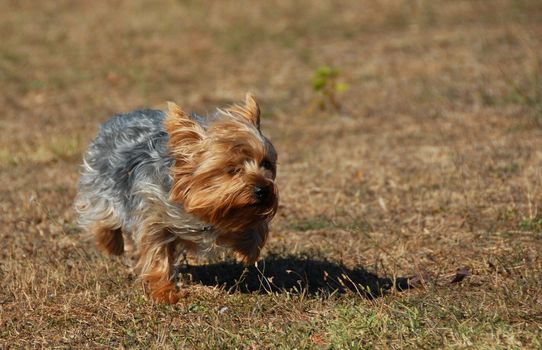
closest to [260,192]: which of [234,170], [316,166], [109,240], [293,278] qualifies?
[234,170]

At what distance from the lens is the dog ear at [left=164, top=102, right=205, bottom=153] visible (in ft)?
18.2

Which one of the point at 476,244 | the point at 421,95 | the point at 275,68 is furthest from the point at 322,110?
the point at 476,244

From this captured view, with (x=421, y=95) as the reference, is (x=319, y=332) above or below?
above

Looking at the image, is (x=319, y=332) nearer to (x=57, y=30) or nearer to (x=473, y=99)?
(x=473, y=99)

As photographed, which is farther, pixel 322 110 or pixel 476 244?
pixel 322 110

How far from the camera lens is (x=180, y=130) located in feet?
18.2

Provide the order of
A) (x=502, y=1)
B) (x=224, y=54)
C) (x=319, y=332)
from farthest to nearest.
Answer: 1. (x=502, y=1)
2. (x=224, y=54)
3. (x=319, y=332)

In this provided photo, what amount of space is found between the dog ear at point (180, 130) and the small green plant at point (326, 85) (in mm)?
6875

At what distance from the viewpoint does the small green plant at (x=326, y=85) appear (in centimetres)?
1238

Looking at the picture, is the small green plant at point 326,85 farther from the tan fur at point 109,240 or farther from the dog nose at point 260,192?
the dog nose at point 260,192

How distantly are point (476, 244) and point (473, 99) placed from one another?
5.90m

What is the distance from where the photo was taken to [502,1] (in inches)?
786

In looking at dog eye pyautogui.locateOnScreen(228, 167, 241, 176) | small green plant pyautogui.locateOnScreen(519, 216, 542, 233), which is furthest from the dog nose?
small green plant pyautogui.locateOnScreen(519, 216, 542, 233)

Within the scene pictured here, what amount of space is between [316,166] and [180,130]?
4.21 meters
